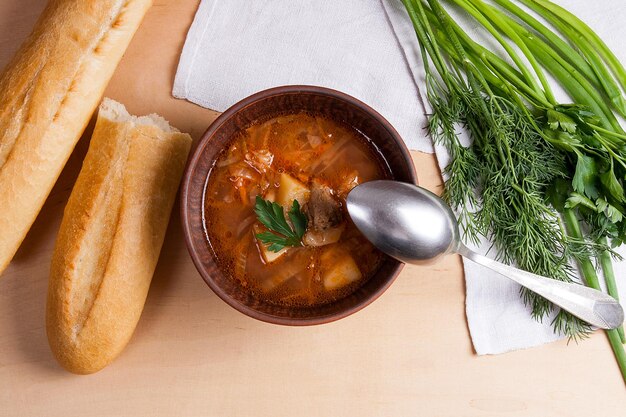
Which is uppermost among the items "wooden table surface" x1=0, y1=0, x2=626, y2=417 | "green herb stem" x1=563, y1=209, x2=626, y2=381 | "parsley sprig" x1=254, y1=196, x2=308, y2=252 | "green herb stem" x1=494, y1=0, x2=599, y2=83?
"green herb stem" x1=494, y1=0, x2=599, y2=83

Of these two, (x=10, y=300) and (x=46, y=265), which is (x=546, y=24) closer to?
(x=46, y=265)

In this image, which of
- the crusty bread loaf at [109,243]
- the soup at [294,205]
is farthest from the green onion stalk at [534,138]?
the crusty bread loaf at [109,243]

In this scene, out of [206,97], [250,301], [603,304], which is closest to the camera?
[250,301]

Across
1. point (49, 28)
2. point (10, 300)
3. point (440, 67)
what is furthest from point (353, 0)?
point (10, 300)

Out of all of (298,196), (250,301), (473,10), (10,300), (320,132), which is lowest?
(10,300)

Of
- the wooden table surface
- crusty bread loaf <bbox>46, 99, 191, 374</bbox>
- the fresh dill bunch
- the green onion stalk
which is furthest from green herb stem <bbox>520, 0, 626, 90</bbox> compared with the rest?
crusty bread loaf <bbox>46, 99, 191, 374</bbox>

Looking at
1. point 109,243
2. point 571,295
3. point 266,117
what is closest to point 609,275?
point 571,295

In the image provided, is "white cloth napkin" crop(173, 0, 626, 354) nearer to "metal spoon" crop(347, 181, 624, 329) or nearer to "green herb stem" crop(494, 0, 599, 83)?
"green herb stem" crop(494, 0, 599, 83)

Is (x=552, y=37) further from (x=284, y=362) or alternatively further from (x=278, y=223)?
(x=284, y=362)
